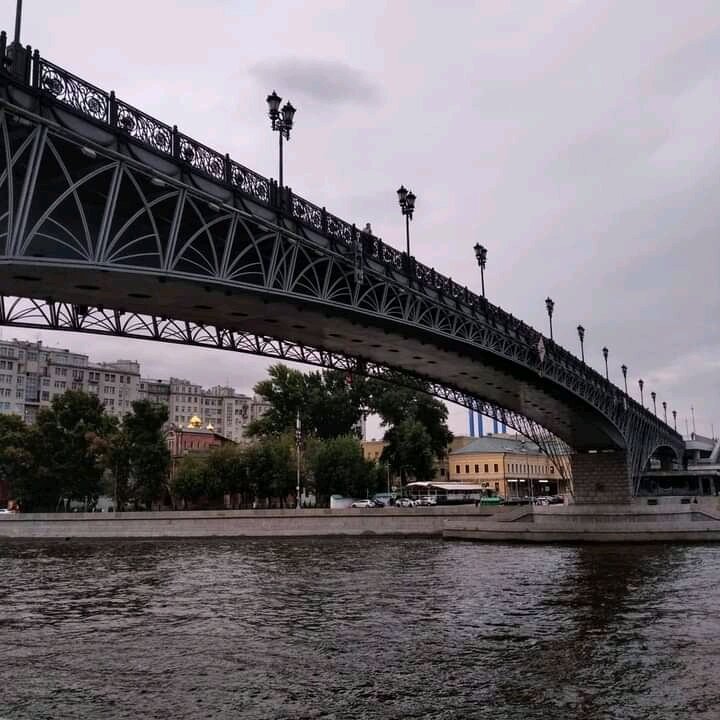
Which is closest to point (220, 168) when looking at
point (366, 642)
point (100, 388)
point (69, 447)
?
point (366, 642)

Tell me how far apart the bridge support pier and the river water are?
33676mm

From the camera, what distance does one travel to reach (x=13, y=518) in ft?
186

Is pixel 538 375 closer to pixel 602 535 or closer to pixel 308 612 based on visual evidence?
pixel 602 535

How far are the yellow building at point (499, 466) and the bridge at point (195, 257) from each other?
198 feet

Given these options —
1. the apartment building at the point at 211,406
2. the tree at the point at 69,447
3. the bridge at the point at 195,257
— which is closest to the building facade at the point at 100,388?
the apartment building at the point at 211,406

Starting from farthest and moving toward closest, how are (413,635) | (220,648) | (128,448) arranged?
(128,448), (413,635), (220,648)

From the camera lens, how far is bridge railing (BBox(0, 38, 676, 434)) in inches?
700

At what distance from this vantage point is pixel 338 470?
67750mm

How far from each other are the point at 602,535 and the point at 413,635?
3141cm

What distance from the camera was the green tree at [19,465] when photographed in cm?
6519

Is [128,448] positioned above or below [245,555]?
above

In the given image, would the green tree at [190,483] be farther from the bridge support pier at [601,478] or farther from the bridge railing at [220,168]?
the bridge railing at [220,168]

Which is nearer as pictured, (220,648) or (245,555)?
(220,648)

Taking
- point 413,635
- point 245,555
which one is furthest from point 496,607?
point 245,555
